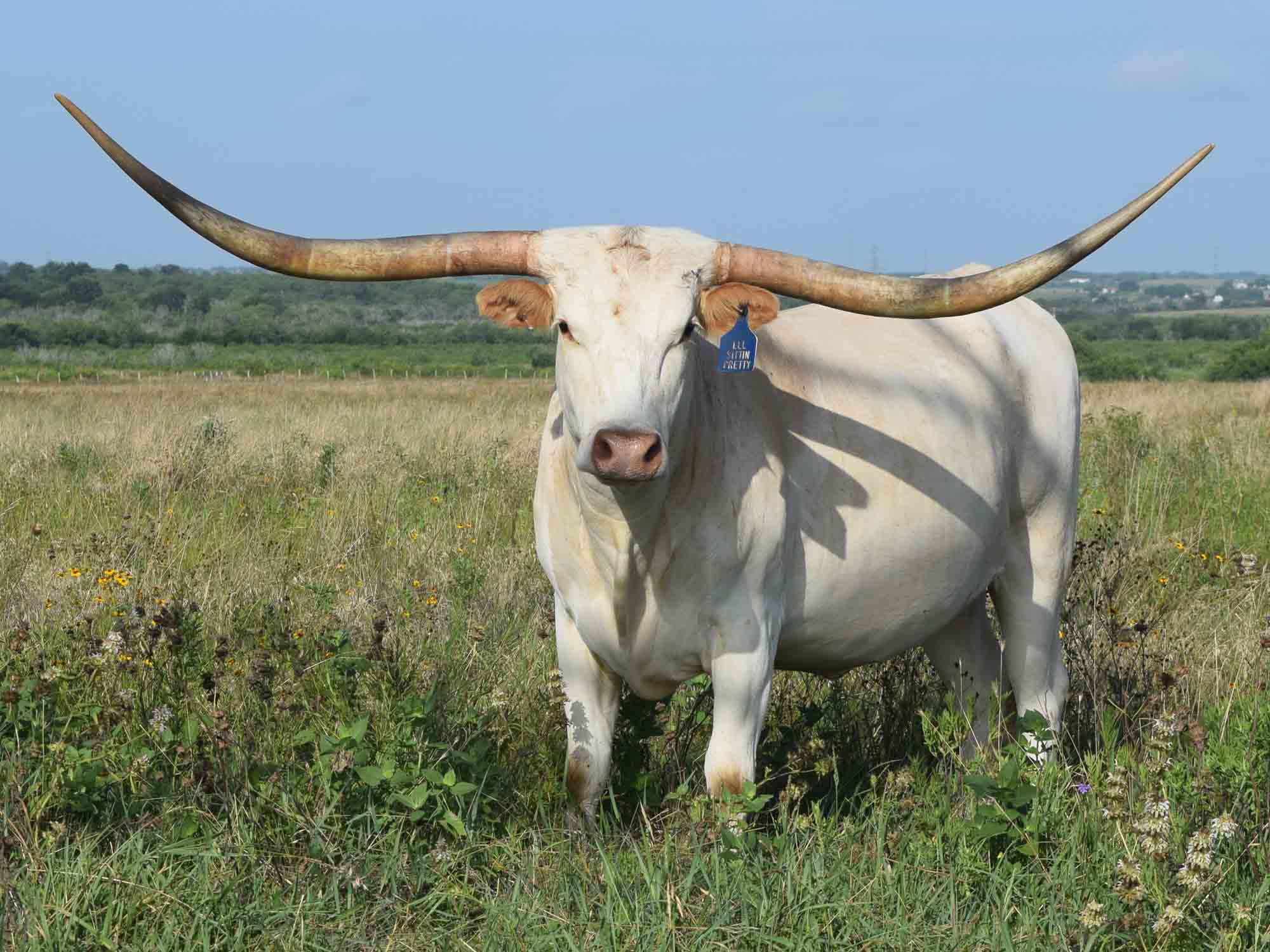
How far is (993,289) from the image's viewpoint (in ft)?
11.9

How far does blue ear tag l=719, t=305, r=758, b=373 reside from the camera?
3.77m

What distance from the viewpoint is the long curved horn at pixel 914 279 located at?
11.6 feet

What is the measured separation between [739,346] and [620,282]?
408mm

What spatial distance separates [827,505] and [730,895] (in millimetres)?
1381

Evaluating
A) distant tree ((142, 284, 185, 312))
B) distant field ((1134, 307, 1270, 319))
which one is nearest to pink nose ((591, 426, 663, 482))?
distant tree ((142, 284, 185, 312))

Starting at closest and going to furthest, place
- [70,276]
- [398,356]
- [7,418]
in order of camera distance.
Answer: [7,418] → [398,356] → [70,276]

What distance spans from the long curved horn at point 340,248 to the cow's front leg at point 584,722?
3.61 ft

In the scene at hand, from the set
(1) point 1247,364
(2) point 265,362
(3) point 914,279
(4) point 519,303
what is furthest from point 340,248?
(2) point 265,362

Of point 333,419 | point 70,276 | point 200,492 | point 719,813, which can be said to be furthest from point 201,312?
point 719,813

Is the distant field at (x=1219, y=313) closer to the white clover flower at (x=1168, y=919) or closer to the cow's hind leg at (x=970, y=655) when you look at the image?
the cow's hind leg at (x=970, y=655)

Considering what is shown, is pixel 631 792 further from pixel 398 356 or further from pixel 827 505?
pixel 398 356

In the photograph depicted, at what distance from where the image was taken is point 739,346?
378 centimetres

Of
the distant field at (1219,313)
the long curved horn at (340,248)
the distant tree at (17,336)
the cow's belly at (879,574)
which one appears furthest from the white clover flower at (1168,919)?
the distant field at (1219,313)

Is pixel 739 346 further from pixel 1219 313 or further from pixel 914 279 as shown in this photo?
pixel 1219 313
